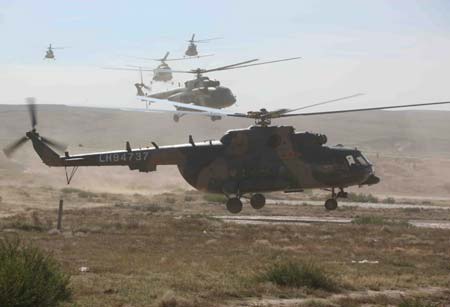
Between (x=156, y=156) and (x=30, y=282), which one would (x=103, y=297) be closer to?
(x=30, y=282)

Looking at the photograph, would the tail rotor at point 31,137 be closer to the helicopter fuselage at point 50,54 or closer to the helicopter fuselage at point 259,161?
the helicopter fuselage at point 259,161

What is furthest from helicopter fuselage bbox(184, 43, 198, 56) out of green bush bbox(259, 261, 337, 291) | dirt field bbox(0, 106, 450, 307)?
green bush bbox(259, 261, 337, 291)

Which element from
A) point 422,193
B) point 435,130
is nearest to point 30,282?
point 422,193

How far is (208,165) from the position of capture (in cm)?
2553

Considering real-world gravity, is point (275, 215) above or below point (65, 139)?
below

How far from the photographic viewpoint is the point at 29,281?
37.8ft

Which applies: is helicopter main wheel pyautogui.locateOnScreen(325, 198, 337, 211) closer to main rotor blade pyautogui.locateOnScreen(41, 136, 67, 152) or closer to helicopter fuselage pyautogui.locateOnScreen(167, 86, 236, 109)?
main rotor blade pyautogui.locateOnScreen(41, 136, 67, 152)

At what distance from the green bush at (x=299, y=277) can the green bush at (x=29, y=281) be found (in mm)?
4368

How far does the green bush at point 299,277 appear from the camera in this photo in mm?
15000

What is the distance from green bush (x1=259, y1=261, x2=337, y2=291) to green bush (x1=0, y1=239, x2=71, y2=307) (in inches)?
172

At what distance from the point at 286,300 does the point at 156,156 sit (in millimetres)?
12782

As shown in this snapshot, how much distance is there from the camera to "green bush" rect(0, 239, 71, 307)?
11039mm

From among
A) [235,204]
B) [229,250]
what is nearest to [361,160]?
[235,204]

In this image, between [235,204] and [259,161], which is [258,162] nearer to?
[259,161]
